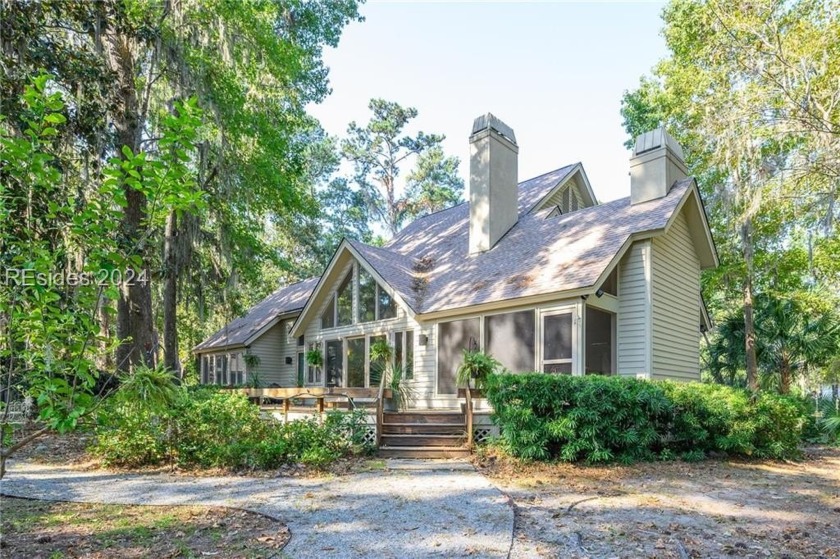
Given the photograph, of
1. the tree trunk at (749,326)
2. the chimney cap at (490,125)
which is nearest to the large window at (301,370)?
the chimney cap at (490,125)

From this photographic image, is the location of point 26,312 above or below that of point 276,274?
below

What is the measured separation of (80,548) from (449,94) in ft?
45.4

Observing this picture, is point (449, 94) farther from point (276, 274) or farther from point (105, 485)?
point (276, 274)

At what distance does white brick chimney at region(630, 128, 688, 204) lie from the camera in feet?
37.9

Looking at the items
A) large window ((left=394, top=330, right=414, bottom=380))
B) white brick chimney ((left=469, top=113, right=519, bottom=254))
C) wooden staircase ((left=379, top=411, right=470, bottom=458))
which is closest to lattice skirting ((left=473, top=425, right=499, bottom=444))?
wooden staircase ((left=379, top=411, right=470, bottom=458))

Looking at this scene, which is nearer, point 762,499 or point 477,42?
point 762,499

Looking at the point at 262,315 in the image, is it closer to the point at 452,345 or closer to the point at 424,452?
the point at 452,345

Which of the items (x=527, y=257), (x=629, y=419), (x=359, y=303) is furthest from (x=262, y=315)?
(x=629, y=419)

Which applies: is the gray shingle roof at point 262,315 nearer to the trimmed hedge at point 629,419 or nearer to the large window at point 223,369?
the large window at point 223,369

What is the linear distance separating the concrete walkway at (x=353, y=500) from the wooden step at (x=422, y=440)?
0.92 meters

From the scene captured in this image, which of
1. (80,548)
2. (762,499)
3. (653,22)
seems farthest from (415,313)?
(653,22)

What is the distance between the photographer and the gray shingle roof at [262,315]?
19391mm

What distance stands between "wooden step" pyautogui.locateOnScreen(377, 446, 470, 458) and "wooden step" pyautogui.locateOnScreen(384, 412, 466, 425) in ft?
2.48

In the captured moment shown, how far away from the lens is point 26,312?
3223 mm
